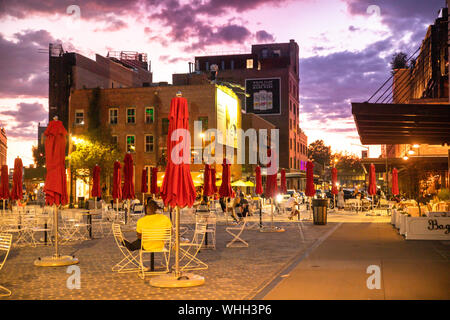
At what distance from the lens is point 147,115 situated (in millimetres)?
51500

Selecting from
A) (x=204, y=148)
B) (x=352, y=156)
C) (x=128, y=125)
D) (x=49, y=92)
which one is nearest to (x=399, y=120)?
(x=204, y=148)

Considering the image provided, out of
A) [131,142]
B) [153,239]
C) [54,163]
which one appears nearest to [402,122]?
[153,239]

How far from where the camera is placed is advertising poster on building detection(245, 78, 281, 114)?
81062 mm

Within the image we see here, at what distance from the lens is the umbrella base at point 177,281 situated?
9141mm

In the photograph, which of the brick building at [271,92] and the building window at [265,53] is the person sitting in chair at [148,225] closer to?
the brick building at [271,92]

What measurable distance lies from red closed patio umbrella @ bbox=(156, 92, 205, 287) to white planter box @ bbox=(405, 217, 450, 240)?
9.90 m

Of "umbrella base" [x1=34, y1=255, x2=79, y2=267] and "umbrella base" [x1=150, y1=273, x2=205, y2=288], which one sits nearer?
"umbrella base" [x1=150, y1=273, x2=205, y2=288]

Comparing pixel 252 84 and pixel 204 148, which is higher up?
pixel 252 84

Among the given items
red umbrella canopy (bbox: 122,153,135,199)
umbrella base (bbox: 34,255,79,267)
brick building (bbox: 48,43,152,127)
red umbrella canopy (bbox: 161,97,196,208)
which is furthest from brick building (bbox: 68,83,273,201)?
red umbrella canopy (bbox: 161,97,196,208)

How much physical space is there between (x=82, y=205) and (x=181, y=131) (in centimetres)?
2874

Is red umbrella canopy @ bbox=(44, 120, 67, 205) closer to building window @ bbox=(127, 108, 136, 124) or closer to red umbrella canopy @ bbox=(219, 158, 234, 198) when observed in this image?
red umbrella canopy @ bbox=(219, 158, 234, 198)

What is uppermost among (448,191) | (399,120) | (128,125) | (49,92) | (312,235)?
(49,92)

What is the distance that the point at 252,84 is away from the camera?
81188 mm

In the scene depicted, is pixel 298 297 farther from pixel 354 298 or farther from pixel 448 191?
pixel 448 191
